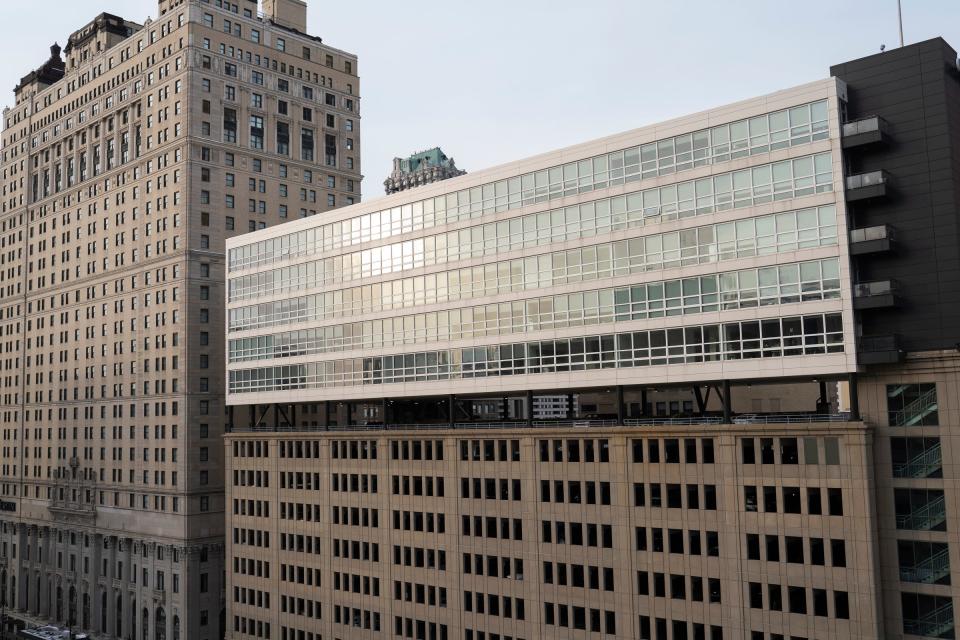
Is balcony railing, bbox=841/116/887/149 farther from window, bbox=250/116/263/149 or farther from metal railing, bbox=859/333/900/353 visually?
window, bbox=250/116/263/149

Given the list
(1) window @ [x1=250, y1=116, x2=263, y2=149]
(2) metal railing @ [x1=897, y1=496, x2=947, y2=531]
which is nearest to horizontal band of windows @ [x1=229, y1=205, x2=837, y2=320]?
(2) metal railing @ [x1=897, y1=496, x2=947, y2=531]

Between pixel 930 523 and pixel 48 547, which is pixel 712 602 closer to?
pixel 930 523

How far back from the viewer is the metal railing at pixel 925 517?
52125 mm

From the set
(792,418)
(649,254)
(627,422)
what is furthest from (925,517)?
(649,254)

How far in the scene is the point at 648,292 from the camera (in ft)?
208

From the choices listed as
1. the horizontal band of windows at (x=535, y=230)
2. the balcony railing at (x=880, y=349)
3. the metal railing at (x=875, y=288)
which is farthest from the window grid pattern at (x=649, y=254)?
the balcony railing at (x=880, y=349)

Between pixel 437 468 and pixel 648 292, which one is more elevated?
pixel 648 292

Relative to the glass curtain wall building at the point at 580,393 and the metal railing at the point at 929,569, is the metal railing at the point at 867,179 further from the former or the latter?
the metal railing at the point at 929,569

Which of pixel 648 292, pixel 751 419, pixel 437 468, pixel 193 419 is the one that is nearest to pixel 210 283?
pixel 193 419

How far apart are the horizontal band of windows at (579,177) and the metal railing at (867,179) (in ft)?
11.8

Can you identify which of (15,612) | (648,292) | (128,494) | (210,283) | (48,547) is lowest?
(15,612)

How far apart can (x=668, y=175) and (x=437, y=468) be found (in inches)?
1258

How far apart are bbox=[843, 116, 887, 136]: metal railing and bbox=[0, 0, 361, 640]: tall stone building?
79.2m

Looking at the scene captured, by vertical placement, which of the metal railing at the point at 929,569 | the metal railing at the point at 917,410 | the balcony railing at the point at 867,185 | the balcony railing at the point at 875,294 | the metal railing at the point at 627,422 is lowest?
the metal railing at the point at 929,569
